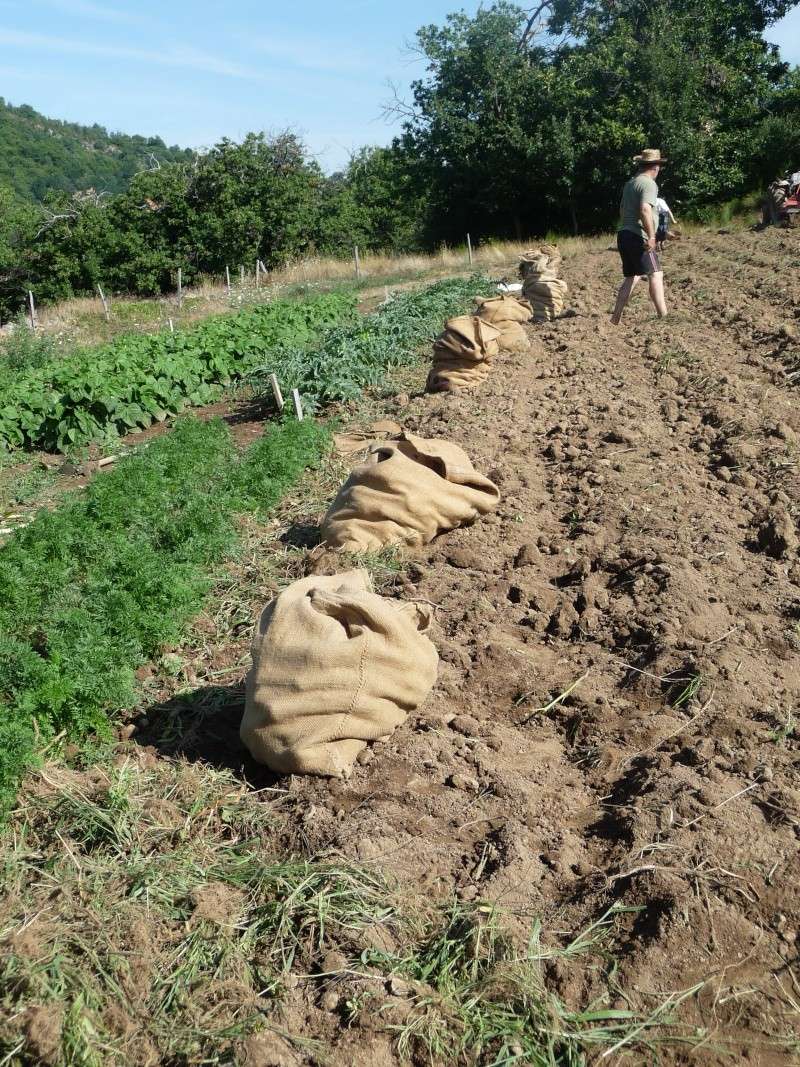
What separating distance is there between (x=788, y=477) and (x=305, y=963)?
436 centimetres

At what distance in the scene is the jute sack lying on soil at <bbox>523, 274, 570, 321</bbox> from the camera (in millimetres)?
12703

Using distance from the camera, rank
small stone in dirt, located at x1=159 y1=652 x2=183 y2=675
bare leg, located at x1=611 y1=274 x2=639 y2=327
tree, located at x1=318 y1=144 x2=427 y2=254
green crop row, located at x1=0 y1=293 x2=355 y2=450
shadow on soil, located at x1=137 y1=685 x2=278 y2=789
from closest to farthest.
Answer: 1. shadow on soil, located at x1=137 y1=685 x2=278 y2=789
2. small stone in dirt, located at x1=159 y1=652 x2=183 y2=675
3. bare leg, located at x1=611 y1=274 x2=639 y2=327
4. green crop row, located at x1=0 y1=293 x2=355 y2=450
5. tree, located at x1=318 y1=144 x2=427 y2=254

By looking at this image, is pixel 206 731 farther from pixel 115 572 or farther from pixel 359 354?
pixel 359 354

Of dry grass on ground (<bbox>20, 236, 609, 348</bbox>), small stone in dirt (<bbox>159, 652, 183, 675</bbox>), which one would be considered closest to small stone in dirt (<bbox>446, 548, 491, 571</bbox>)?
small stone in dirt (<bbox>159, 652, 183, 675</bbox>)

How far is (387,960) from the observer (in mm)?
2734

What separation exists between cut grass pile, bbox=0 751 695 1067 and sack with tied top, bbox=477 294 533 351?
760cm

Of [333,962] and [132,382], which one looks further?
[132,382]

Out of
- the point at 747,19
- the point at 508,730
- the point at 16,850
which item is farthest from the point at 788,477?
the point at 747,19

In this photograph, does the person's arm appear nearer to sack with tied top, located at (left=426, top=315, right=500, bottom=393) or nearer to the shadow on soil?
sack with tied top, located at (left=426, top=315, right=500, bottom=393)

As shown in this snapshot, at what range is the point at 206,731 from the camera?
4055 millimetres

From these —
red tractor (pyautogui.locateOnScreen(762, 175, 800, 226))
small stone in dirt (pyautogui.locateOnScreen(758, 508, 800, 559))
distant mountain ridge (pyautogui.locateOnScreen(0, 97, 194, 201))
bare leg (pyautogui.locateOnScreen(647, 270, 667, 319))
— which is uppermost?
distant mountain ridge (pyautogui.locateOnScreen(0, 97, 194, 201))

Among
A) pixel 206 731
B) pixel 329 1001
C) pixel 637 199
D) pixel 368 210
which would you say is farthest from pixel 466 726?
pixel 368 210

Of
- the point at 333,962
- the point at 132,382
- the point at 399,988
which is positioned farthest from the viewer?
the point at 132,382

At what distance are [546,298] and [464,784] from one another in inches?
406
